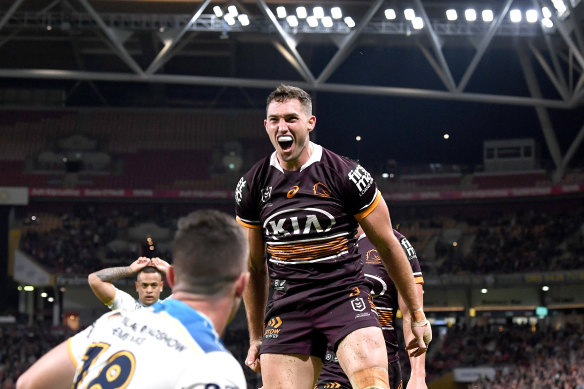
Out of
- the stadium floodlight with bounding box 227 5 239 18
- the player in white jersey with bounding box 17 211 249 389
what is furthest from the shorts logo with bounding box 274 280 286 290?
the stadium floodlight with bounding box 227 5 239 18

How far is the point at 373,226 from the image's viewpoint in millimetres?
5734

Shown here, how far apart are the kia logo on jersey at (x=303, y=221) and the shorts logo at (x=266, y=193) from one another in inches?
6.2

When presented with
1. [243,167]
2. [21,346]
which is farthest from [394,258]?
[243,167]

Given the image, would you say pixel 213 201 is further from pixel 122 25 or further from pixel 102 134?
pixel 122 25

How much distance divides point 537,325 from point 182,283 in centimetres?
3318

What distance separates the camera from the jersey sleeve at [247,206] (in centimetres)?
596

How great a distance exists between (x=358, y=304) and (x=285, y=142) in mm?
1214

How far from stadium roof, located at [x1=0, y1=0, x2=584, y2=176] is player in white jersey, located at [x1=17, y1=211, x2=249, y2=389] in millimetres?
24775

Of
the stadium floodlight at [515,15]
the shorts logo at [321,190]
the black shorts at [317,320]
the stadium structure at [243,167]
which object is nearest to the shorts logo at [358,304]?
the black shorts at [317,320]

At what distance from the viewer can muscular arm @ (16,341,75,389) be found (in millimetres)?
3033

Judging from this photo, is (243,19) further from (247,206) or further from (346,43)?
(247,206)

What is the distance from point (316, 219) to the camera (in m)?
5.66

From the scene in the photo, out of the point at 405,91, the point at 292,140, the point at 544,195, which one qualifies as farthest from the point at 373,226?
the point at 544,195

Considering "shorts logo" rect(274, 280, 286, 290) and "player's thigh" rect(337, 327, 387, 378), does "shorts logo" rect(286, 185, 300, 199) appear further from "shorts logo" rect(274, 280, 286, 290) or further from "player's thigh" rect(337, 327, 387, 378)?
"player's thigh" rect(337, 327, 387, 378)
